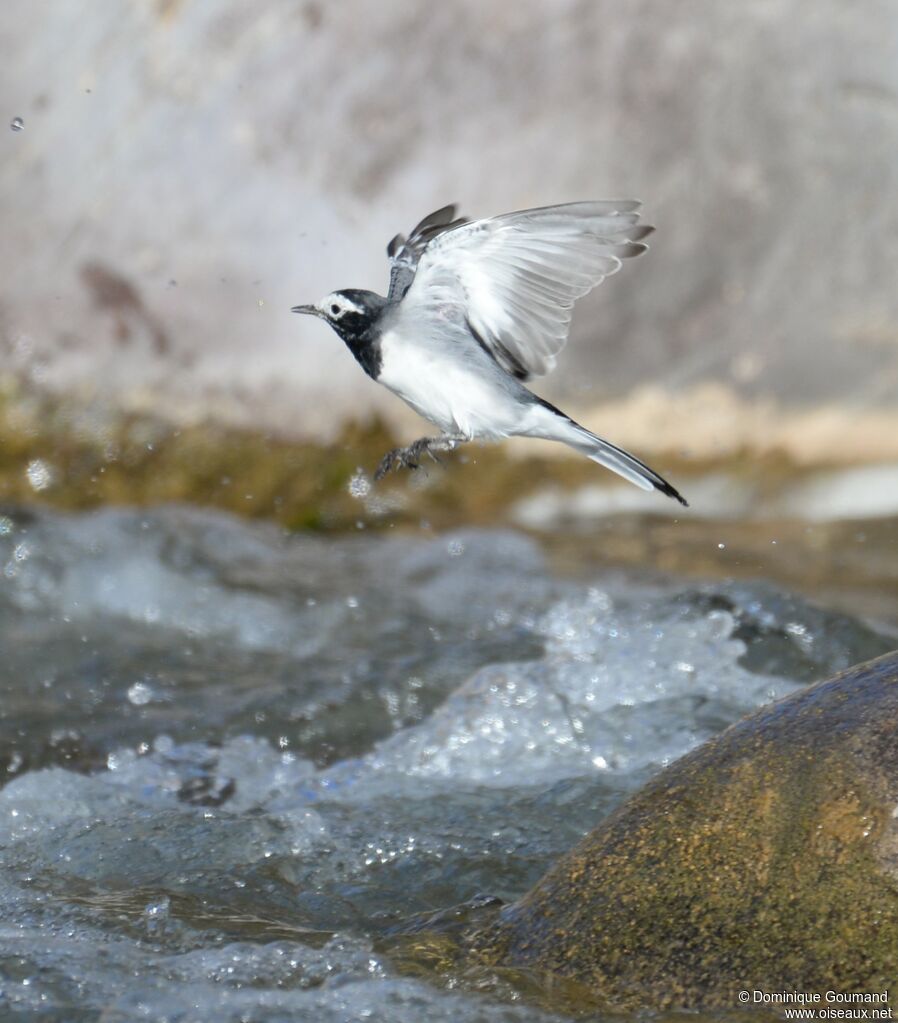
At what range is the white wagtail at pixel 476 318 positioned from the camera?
13.4 feet

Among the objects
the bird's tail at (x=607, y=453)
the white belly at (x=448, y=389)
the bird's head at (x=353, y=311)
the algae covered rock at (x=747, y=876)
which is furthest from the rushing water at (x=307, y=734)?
the bird's head at (x=353, y=311)

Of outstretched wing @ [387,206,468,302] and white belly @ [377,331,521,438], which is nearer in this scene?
white belly @ [377,331,521,438]

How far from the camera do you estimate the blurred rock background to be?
8320 millimetres

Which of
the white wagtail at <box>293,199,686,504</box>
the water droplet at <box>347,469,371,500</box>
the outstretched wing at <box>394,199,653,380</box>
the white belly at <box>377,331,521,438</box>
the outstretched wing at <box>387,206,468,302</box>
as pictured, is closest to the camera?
the outstretched wing at <box>394,199,653,380</box>

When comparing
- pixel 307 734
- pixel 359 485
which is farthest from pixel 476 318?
pixel 359 485

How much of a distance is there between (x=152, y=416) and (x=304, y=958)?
5327mm

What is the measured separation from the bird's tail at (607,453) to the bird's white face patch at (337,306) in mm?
639

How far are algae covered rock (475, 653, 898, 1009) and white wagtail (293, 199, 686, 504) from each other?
959 millimetres

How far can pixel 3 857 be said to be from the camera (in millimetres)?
4188

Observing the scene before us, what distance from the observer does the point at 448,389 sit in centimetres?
424

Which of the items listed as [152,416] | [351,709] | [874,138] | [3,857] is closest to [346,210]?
[152,416]

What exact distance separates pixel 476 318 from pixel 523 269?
27cm

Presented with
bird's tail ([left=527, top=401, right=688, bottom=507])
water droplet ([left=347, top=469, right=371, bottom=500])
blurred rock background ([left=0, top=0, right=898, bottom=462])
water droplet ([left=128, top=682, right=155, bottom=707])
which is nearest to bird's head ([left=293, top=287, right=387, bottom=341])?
bird's tail ([left=527, top=401, right=688, bottom=507])

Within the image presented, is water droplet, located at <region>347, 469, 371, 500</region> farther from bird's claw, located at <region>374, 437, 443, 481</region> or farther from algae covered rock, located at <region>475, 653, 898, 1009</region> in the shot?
algae covered rock, located at <region>475, 653, 898, 1009</region>
